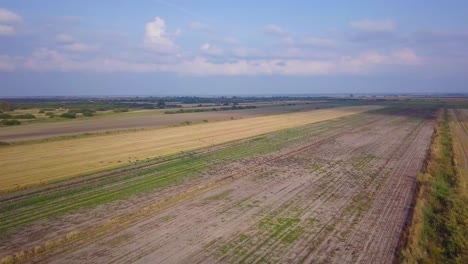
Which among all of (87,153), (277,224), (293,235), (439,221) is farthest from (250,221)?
(87,153)

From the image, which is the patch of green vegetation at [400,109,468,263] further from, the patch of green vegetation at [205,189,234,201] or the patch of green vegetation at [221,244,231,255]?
the patch of green vegetation at [205,189,234,201]

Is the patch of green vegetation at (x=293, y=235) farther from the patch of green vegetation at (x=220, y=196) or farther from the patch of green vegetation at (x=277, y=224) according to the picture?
the patch of green vegetation at (x=220, y=196)

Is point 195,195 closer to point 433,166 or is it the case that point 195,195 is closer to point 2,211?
point 2,211

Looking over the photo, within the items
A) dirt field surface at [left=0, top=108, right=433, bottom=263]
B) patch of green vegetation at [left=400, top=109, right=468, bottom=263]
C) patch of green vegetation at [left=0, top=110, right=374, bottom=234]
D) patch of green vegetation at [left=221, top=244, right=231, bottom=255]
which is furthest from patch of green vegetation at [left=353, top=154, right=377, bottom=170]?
patch of green vegetation at [left=221, top=244, right=231, bottom=255]

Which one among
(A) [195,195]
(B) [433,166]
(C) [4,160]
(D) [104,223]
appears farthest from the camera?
(C) [4,160]

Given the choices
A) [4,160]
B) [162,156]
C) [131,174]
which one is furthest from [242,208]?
[4,160]

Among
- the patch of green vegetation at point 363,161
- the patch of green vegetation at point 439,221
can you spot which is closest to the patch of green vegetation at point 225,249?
the patch of green vegetation at point 439,221
